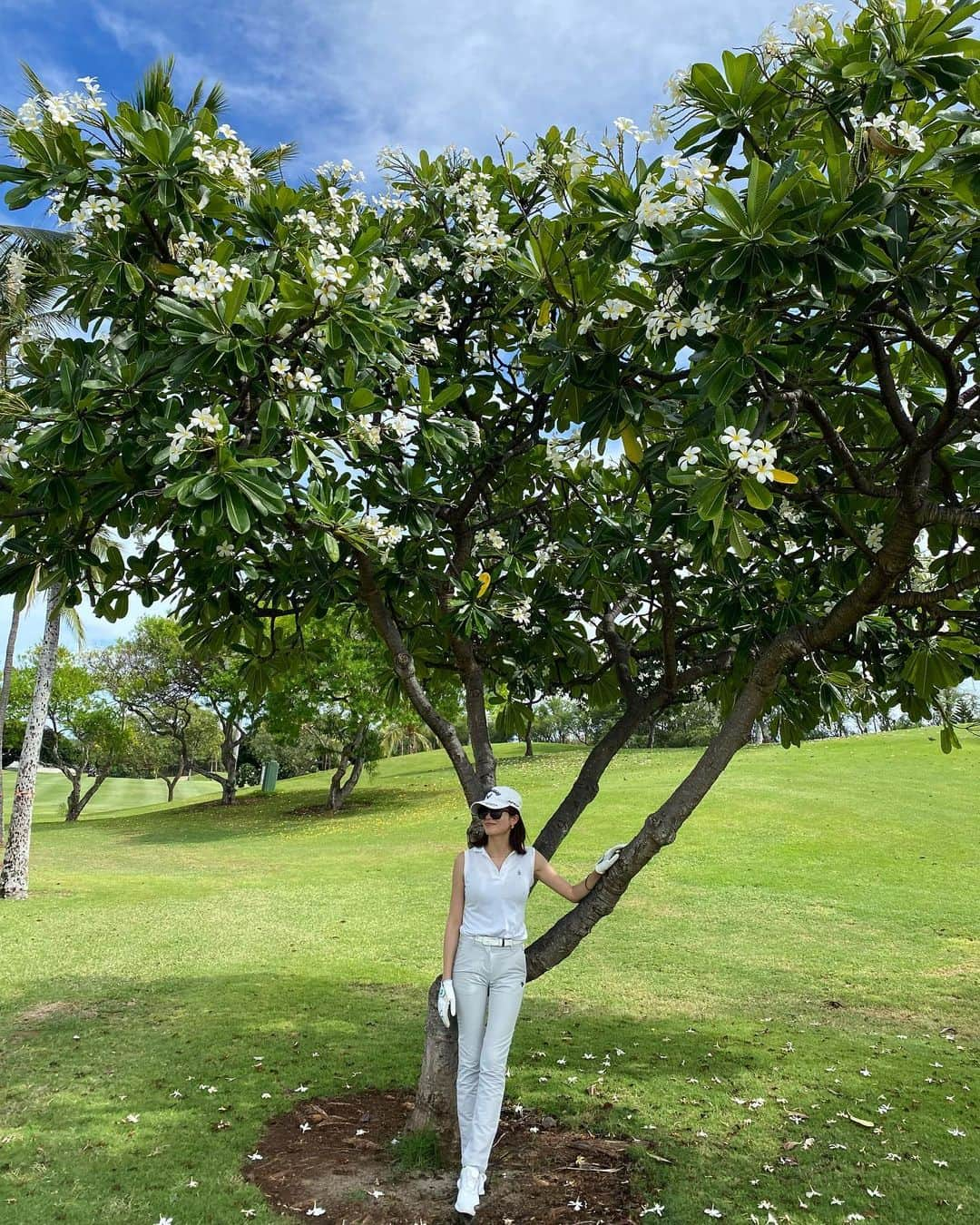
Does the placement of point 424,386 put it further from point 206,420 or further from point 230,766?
point 230,766

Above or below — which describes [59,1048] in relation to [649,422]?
below

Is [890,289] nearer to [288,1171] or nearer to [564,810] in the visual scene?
[564,810]

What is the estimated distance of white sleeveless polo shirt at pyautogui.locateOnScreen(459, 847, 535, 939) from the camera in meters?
4.20

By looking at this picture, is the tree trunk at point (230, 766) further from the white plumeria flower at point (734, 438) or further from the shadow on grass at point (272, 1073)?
the white plumeria flower at point (734, 438)

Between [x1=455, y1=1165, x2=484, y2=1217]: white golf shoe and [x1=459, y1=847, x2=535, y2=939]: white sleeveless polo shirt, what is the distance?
0.95 m

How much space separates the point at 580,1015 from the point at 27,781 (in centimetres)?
1003

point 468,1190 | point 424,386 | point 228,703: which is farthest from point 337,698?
point 424,386

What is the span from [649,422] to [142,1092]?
4833 mm

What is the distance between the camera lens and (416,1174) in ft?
14.3

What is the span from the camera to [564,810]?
5633mm

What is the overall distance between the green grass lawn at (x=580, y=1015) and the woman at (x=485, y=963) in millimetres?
908

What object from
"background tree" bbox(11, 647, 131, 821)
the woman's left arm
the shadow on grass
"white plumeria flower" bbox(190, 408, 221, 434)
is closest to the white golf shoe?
the shadow on grass

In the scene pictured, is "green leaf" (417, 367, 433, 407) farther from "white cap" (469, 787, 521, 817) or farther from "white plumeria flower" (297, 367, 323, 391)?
"white cap" (469, 787, 521, 817)

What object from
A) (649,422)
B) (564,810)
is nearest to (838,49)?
(649,422)
